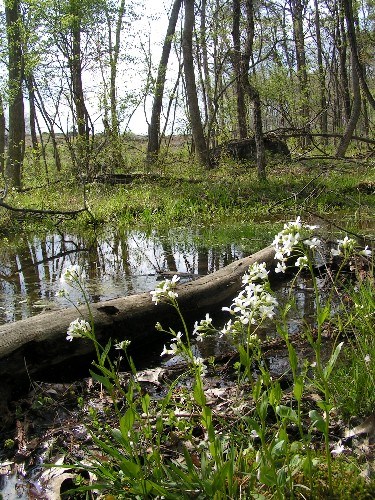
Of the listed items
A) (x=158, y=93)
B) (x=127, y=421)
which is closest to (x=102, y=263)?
(x=127, y=421)

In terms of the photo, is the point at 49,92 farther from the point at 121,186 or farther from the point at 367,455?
the point at 367,455

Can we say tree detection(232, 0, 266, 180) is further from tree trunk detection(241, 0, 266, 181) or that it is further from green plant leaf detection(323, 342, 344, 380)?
green plant leaf detection(323, 342, 344, 380)

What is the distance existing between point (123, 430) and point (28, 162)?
18.4m

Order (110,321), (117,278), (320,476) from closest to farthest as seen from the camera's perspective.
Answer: (320,476) < (110,321) < (117,278)

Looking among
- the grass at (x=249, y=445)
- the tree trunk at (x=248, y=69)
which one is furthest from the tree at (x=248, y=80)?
the grass at (x=249, y=445)

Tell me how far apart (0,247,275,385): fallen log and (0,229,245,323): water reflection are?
4.44ft

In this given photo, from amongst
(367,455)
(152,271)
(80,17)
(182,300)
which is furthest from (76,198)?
(367,455)

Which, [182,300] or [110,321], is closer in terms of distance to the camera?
[110,321]

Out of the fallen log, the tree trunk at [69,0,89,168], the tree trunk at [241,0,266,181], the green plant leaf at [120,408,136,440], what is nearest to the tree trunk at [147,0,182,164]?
the tree trunk at [69,0,89,168]

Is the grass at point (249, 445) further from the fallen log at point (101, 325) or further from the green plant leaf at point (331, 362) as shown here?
the fallen log at point (101, 325)

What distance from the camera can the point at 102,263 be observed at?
7.79 metres

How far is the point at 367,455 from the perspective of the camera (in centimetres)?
209

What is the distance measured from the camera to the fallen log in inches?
129

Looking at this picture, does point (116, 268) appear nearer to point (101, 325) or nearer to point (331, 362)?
point (101, 325)
